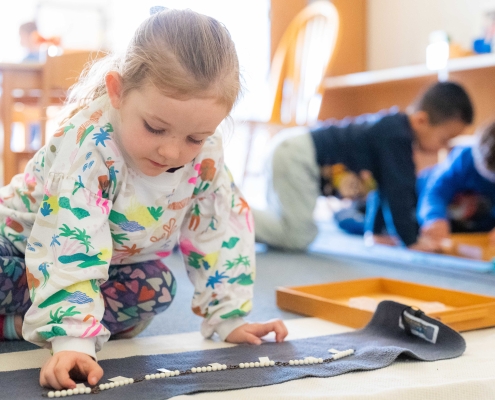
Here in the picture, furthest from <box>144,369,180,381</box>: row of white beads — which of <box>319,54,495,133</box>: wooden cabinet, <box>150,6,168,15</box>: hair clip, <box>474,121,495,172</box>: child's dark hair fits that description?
<box>319,54,495,133</box>: wooden cabinet

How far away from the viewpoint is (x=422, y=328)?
89 cm

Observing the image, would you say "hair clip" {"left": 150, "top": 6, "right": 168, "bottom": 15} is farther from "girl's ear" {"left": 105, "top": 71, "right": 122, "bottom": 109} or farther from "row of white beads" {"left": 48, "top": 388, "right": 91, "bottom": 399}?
"row of white beads" {"left": 48, "top": 388, "right": 91, "bottom": 399}

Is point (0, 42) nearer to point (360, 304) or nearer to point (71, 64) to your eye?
point (71, 64)

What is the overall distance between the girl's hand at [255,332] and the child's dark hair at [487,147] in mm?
1093

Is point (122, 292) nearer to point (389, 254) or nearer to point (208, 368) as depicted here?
point (208, 368)

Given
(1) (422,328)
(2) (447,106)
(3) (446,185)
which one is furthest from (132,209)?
(3) (446,185)

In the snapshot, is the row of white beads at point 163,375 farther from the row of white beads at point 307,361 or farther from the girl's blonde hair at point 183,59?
the girl's blonde hair at point 183,59

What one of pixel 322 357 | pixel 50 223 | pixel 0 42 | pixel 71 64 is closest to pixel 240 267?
pixel 322 357

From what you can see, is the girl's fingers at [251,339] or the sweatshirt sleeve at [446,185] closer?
the girl's fingers at [251,339]

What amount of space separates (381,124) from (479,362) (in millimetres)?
1250

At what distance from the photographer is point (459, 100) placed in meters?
1.97

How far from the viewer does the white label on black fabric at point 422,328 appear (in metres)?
0.88

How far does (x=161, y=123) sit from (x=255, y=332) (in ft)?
1.20

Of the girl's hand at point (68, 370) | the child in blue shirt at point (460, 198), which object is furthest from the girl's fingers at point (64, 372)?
the child in blue shirt at point (460, 198)
